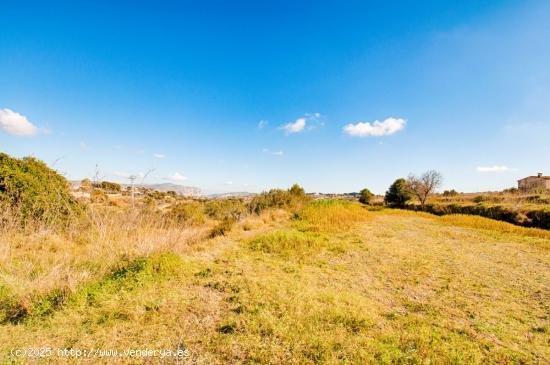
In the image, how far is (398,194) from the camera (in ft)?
118

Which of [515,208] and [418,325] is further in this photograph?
[515,208]

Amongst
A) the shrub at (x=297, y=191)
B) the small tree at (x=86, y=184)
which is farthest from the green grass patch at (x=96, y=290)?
the shrub at (x=297, y=191)

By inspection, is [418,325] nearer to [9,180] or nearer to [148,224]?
[148,224]

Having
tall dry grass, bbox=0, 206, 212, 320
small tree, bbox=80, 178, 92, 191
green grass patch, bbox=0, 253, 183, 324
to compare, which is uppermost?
small tree, bbox=80, 178, 92, 191

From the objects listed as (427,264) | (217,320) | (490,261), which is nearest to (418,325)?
(217,320)

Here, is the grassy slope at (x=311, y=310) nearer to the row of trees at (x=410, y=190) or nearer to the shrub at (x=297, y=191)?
the shrub at (x=297, y=191)

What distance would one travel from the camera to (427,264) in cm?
584

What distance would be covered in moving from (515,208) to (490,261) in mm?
12544

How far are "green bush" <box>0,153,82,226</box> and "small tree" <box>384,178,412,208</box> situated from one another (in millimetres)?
37295

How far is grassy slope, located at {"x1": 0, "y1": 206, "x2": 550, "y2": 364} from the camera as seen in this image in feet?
8.46

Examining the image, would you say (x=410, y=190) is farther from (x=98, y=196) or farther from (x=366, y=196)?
(x=98, y=196)

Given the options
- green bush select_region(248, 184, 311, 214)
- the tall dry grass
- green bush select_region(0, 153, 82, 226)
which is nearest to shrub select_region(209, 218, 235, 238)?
the tall dry grass

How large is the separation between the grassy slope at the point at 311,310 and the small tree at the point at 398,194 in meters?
30.9

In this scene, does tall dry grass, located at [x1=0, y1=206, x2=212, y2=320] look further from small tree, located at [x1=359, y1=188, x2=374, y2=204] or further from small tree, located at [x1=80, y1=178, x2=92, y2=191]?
small tree, located at [x1=359, y1=188, x2=374, y2=204]
